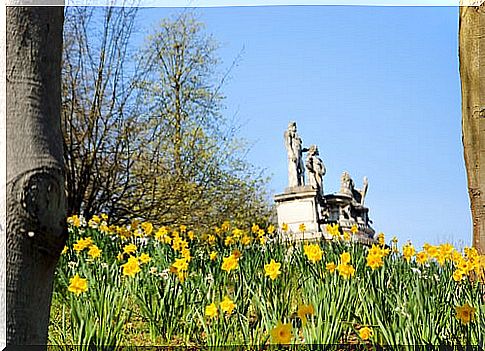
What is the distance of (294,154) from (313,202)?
1.32 metres

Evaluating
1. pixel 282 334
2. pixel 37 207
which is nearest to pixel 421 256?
pixel 282 334

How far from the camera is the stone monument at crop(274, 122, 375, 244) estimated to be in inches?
429

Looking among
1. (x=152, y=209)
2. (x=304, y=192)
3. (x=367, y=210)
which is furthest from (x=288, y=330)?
(x=367, y=210)

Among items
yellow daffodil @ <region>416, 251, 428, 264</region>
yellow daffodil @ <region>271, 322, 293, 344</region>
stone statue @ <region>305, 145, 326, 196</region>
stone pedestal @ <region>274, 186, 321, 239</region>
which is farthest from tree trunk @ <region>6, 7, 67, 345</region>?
stone statue @ <region>305, 145, 326, 196</region>

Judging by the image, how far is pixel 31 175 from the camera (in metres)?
1.20

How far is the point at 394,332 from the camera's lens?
5.64 ft

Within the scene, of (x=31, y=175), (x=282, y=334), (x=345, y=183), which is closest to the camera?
(x=31, y=175)

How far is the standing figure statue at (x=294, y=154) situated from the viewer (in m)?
11.7

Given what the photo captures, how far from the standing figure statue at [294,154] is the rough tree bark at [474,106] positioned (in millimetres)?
8610

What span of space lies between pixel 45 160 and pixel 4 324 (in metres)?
0.33

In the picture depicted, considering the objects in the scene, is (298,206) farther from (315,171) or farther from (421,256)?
(421,256)

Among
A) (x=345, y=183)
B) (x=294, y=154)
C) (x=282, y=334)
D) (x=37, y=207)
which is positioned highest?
→ (x=294, y=154)

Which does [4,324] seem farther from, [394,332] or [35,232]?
[394,332]

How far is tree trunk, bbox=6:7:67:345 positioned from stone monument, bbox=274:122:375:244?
8.81m
